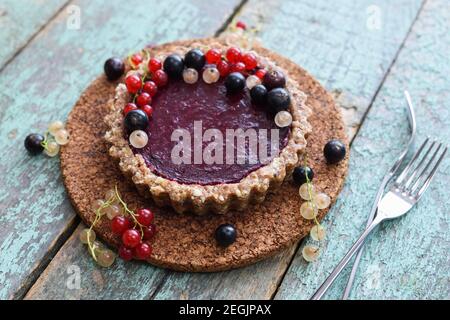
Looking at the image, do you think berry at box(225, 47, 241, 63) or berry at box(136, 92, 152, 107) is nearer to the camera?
berry at box(136, 92, 152, 107)

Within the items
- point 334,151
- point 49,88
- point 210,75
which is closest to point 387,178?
point 334,151

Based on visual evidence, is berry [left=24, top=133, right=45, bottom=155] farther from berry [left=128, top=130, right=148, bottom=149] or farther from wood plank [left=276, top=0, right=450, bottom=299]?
wood plank [left=276, top=0, right=450, bottom=299]

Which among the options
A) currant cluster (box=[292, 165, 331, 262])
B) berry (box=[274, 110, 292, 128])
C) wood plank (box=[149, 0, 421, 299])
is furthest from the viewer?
wood plank (box=[149, 0, 421, 299])

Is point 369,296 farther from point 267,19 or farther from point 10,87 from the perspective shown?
point 10,87

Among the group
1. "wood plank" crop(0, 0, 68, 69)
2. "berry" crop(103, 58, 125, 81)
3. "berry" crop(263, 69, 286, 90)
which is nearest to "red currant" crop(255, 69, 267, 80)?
"berry" crop(263, 69, 286, 90)

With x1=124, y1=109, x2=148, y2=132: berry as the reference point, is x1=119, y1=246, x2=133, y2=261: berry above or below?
below
